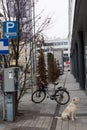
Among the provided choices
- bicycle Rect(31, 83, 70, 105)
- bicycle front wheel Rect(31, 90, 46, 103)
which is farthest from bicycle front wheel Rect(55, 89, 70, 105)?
bicycle front wheel Rect(31, 90, 46, 103)

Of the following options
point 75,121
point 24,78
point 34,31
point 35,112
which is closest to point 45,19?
point 34,31

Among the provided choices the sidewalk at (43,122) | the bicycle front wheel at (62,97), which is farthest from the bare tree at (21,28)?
the bicycle front wheel at (62,97)

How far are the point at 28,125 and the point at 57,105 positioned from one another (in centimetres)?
563

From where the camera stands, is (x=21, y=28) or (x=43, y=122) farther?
(x=21, y=28)

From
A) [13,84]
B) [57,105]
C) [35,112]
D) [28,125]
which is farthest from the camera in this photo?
[57,105]

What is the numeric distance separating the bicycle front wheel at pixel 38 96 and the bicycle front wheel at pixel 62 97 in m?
0.63

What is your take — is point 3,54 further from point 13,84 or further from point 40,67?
point 40,67

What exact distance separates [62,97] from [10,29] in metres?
6.47

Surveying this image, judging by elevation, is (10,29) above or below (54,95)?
above

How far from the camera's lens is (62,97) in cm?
1861

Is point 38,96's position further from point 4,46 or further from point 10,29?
point 10,29

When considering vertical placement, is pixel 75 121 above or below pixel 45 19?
below

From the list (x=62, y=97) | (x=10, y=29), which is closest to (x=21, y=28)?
(x=10, y=29)

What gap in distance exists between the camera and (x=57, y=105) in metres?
17.4
